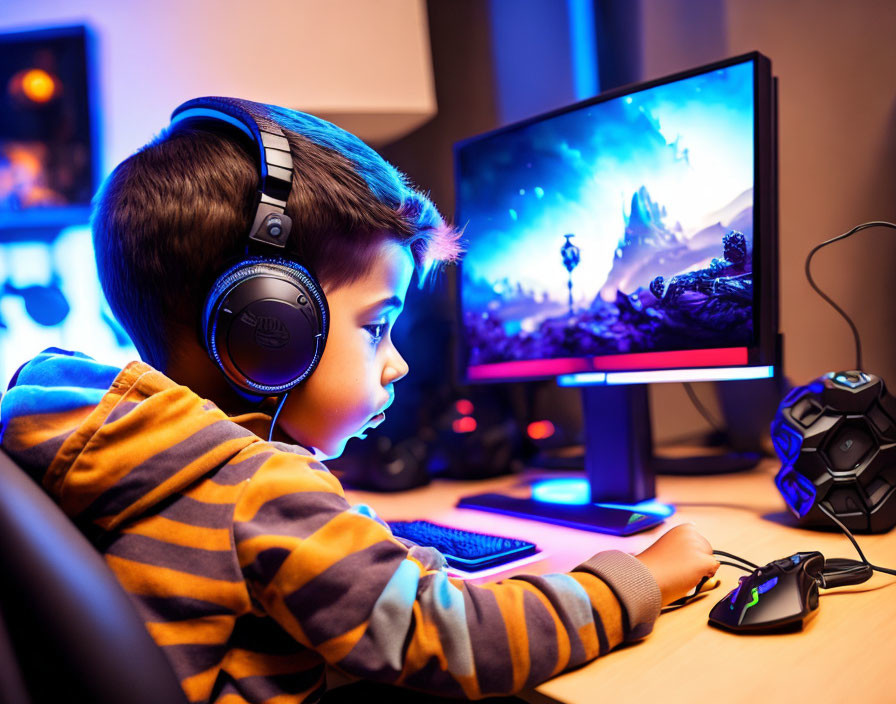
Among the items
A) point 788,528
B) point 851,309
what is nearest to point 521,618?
point 788,528

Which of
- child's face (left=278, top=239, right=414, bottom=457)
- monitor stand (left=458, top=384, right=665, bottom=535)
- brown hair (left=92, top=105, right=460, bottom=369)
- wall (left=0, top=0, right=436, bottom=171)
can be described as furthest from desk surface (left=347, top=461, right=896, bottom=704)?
wall (left=0, top=0, right=436, bottom=171)

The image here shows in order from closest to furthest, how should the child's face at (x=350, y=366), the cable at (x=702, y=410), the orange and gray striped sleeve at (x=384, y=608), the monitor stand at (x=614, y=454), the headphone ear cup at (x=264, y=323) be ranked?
1. the orange and gray striped sleeve at (x=384, y=608)
2. the headphone ear cup at (x=264, y=323)
3. the child's face at (x=350, y=366)
4. the monitor stand at (x=614, y=454)
5. the cable at (x=702, y=410)

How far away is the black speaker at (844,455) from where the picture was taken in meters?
0.72

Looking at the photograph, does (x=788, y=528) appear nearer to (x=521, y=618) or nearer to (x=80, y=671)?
(x=521, y=618)

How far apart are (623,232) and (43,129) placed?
1439mm

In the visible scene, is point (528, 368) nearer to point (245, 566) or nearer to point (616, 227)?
point (616, 227)

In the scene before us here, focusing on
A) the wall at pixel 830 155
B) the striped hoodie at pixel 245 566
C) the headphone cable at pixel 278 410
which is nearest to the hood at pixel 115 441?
the striped hoodie at pixel 245 566

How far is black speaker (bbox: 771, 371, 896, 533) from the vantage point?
72 centimetres

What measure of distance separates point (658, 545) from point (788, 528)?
0.24 meters

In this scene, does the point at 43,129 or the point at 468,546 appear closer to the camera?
the point at 468,546

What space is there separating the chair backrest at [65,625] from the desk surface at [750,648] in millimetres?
269

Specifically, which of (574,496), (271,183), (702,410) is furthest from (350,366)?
(702,410)

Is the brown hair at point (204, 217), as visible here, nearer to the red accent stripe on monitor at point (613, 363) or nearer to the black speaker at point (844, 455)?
the red accent stripe on monitor at point (613, 363)

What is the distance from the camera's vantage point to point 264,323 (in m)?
0.57
